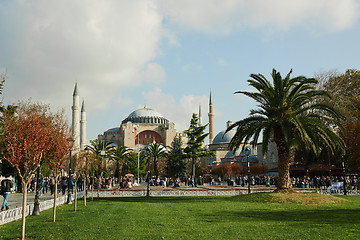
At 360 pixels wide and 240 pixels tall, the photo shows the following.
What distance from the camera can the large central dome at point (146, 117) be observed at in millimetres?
102062

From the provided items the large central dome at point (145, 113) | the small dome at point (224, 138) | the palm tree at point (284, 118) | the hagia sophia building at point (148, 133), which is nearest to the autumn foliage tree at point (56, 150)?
the palm tree at point (284, 118)

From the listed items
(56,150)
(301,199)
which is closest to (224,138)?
(301,199)

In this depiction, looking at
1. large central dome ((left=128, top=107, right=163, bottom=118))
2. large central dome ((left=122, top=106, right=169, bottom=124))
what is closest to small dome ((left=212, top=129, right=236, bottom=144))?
large central dome ((left=122, top=106, right=169, bottom=124))

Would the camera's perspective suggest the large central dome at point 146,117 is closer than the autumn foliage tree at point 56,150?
No

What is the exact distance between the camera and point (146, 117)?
4050 inches

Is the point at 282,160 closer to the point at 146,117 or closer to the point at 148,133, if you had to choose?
the point at 148,133

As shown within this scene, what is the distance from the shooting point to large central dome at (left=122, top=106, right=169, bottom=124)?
10206 cm

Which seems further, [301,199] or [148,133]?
[148,133]

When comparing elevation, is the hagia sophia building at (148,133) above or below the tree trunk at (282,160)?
above

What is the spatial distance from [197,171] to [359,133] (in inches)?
1440

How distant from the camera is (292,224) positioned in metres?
9.23

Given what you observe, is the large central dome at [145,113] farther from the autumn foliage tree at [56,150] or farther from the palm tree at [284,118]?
the autumn foliage tree at [56,150]

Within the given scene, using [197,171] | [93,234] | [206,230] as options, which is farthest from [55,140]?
[197,171]

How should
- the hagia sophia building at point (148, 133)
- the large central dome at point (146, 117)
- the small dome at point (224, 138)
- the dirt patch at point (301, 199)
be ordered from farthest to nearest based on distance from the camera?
the large central dome at point (146, 117)
the small dome at point (224, 138)
the hagia sophia building at point (148, 133)
the dirt patch at point (301, 199)
